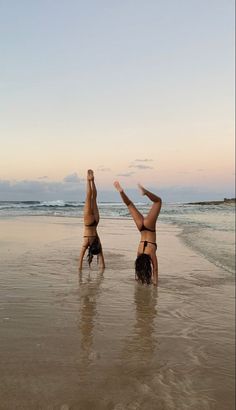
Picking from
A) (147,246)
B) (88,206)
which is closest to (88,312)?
(147,246)

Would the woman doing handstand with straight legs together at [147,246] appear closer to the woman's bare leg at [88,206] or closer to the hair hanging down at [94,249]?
the hair hanging down at [94,249]

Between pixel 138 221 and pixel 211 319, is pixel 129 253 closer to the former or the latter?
pixel 138 221

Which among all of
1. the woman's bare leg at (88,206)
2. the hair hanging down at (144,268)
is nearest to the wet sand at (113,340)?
the hair hanging down at (144,268)

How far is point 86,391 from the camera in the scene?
11.4ft

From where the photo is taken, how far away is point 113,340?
4.69 m

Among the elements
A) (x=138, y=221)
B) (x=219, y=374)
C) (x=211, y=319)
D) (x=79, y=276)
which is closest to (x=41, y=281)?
(x=79, y=276)

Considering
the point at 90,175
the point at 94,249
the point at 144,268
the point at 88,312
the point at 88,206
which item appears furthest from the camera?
the point at 88,206

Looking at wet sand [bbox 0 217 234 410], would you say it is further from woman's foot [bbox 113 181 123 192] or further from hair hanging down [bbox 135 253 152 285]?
woman's foot [bbox 113 181 123 192]

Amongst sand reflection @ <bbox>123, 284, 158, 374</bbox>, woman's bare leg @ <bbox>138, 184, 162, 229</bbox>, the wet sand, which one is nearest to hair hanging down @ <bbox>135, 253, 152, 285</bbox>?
the wet sand

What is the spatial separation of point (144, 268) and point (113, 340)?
340cm

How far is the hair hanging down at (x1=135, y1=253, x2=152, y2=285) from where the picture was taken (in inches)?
311

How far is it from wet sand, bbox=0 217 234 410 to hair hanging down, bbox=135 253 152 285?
22 cm

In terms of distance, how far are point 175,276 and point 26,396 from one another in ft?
19.1

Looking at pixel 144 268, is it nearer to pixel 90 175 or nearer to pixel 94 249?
pixel 94 249
